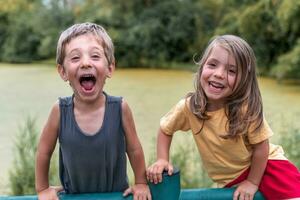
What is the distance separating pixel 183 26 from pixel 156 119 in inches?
333

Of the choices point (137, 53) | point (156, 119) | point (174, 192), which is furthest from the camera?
point (137, 53)

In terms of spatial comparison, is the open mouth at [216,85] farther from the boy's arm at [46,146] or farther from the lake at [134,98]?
the lake at [134,98]

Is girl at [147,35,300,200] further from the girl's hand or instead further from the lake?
the lake

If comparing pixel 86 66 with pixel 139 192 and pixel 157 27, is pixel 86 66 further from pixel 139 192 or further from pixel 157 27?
pixel 157 27

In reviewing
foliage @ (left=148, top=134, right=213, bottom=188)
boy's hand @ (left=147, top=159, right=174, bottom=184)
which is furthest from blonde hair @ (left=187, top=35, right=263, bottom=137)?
foliage @ (left=148, top=134, right=213, bottom=188)

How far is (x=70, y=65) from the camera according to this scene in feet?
3.98

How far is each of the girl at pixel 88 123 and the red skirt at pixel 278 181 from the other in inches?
12.7

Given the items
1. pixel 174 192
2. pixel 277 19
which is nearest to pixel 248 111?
pixel 174 192

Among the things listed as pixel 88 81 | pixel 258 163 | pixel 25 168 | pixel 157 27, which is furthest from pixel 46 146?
pixel 157 27

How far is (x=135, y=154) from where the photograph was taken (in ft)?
4.29

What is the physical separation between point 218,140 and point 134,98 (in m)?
6.22

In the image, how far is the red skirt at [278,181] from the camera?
4.48 ft

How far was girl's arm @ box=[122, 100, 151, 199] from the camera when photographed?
48.1 inches

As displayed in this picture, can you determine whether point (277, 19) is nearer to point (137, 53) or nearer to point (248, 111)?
point (137, 53)
